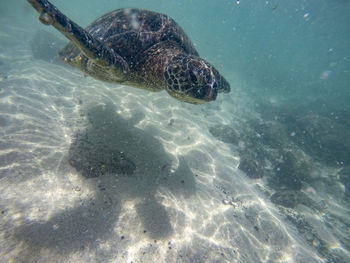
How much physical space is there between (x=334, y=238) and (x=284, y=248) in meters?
3.46

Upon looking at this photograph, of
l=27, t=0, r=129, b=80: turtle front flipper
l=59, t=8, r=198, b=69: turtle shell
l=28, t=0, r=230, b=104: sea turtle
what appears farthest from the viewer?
l=59, t=8, r=198, b=69: turtle shell

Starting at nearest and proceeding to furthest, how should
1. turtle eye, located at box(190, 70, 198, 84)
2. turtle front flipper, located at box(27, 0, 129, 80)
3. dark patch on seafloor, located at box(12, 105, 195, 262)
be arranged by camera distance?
turtle front flipper, located at box(27, 0, 129, 80) → dark patch on seafloor, located at box(12, 105, 195, 262) → turtle eye, located at box(190, 70, 198, 84)

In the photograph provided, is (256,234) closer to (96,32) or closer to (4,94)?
(96,32)

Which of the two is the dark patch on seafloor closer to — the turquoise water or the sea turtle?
the turquoise water

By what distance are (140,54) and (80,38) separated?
1.82m

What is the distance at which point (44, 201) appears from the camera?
3.46 metres

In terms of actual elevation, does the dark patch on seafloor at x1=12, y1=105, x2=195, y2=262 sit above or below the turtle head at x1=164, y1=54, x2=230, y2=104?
below

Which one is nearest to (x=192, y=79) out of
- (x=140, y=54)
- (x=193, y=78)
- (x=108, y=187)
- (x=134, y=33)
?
(x=193, y=78)

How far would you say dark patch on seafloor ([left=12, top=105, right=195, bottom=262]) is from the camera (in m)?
3.00

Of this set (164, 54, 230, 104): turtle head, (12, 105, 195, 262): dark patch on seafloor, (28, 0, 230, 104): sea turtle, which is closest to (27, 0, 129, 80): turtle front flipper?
(28, 0, 230, 104): sea turtle

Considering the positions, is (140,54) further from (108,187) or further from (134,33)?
(108,187)

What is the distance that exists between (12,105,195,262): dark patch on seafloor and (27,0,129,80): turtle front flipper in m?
2.20

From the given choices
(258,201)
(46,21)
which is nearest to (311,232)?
(258,201)

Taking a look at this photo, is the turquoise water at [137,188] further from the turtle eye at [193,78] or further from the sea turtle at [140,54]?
the turtle eye at [193,78]
